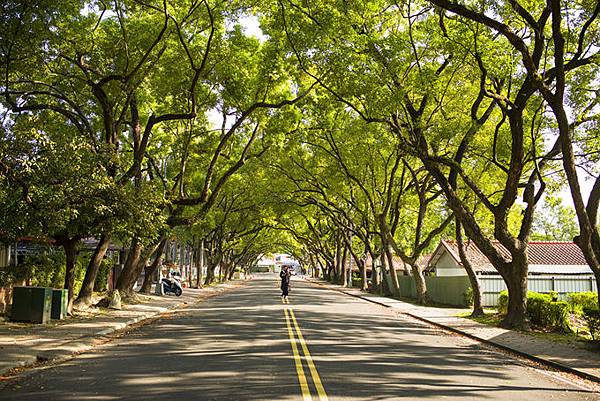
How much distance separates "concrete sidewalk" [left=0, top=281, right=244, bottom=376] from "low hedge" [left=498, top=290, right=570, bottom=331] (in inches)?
516

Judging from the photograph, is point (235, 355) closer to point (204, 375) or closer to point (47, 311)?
point (204, 375)

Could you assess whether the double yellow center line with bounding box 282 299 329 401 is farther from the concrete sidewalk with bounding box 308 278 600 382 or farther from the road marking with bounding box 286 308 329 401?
the concrete sidewalk with bounding box 308 278 600 382

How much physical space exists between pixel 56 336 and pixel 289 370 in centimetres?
→ 760

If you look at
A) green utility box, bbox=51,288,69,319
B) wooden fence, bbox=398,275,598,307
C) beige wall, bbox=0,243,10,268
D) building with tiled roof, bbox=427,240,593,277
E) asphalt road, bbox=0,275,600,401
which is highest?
building with tiled roof, bbox=427,240,593,277

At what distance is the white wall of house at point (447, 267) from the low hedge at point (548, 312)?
24967mm

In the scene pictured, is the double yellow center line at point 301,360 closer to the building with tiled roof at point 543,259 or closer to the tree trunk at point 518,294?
the tree trunk at point 518,294

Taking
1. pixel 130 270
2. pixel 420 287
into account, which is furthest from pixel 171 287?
pixel 420 287

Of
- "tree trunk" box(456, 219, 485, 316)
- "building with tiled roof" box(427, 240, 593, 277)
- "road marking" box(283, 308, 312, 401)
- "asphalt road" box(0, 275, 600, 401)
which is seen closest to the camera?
"road marking" box(283, 308, 312, 401)

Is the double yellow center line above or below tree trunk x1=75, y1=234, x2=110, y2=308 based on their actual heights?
below

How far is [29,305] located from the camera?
58.6 feet

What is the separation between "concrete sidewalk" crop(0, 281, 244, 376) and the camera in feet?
38.9

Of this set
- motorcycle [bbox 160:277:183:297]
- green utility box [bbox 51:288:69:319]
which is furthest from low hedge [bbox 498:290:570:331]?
motorcycle [bbox 160:277:183:297]

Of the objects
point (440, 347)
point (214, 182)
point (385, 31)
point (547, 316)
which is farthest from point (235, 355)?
point (214, 182)

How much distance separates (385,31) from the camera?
2277 cm
